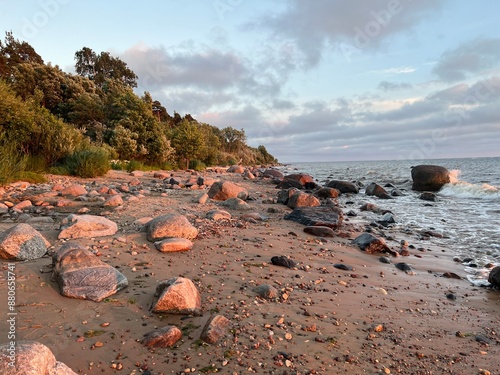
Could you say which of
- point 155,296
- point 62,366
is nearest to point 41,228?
point 155,296

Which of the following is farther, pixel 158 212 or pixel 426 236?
pixel 426 236

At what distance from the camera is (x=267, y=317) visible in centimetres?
352

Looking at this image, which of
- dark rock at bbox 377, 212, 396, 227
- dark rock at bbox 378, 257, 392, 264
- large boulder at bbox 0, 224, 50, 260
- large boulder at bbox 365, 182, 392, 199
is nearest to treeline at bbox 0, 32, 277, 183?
large boulder at bbox 0, 224, 50, 260

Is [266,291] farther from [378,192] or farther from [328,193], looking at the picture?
[378,192]

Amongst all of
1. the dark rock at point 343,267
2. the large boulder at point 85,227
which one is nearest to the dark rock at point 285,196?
the dark rock at point 343,267

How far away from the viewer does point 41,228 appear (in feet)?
20.3

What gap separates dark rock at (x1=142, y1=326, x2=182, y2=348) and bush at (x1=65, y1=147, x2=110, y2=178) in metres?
14.8

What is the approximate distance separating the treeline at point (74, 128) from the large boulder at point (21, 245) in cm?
789

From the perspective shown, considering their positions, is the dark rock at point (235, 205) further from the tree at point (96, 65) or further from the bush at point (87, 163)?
the tree at point (96, 65)

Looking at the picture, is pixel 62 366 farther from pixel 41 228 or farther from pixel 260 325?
pixel 41 228

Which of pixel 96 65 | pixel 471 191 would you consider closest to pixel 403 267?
pixel 471 191

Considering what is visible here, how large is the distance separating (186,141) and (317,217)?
24.8 m

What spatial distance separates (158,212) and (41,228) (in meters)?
2.77

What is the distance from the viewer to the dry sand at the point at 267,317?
2.81m
